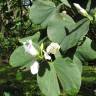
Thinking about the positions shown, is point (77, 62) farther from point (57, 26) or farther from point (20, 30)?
point (20, 30)

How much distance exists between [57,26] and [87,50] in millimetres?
116

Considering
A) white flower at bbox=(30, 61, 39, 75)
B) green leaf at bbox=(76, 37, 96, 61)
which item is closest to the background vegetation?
green leaf at bbox=(76, 37, 96, 61)

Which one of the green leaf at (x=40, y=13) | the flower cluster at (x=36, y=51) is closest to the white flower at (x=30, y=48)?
the flower cluster at (x=36, y=51)

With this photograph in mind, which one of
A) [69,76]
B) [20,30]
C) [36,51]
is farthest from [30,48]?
[20,30]

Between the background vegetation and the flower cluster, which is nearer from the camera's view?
the flower cluster

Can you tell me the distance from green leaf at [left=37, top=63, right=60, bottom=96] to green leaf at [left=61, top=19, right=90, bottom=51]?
75 mm

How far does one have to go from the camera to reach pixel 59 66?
113 cm

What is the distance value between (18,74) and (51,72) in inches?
8.9

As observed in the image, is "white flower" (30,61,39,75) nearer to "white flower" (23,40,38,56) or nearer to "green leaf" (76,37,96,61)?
"white flower" (23,40,38,56)

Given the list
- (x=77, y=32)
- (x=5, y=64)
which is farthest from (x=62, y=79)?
(x=5, y=64)

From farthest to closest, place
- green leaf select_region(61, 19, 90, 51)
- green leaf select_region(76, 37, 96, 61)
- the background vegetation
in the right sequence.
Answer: the background vegetation → green leaf select_region(76, 37, 96, 61) → green leaf select_region(61, 19, 90, 51)

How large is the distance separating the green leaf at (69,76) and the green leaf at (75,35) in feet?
0.17

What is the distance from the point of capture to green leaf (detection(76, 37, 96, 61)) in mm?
1184

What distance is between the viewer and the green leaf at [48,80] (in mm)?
1128
